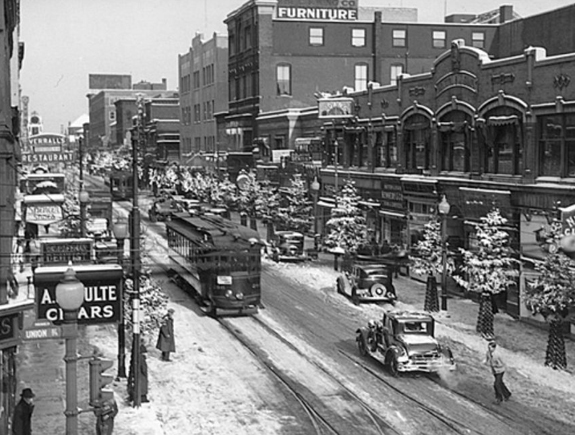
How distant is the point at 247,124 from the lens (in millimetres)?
88938

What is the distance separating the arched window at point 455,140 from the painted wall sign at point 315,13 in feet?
131

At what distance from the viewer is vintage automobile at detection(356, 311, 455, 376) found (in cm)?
2666

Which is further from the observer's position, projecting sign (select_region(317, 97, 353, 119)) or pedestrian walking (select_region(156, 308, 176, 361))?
projecting sign (select_region(317, 97, 353, 119))

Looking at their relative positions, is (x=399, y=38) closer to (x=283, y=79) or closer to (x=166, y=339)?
(x=283, y=79)

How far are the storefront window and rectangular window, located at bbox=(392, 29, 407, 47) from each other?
1900 inches

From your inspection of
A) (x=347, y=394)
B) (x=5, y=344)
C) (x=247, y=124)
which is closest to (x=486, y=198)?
(x=347, y=394)

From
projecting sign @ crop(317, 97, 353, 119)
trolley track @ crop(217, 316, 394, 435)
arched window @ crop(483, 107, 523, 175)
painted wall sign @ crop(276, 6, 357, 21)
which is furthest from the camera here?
painted wall sign @ crop(276, 6, 357, 21)

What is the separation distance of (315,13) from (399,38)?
8.26m

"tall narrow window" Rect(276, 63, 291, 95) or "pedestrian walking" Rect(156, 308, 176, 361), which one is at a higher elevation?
"tall narrow window" Rect(276, 63, 291, 95)

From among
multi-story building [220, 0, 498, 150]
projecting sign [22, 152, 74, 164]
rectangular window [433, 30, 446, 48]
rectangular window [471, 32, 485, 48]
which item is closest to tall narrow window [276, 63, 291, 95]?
multi-story building [220, 0, 498, 150]

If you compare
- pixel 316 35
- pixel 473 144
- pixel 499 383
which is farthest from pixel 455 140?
pixel 316 35

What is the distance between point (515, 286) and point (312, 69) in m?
49.5

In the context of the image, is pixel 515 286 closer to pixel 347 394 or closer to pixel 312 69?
pixel 347 394

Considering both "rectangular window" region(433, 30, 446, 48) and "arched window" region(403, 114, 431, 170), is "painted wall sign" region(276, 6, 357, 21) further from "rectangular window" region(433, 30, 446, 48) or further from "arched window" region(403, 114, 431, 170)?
"arched window" region(403, 114, 431, 170)
